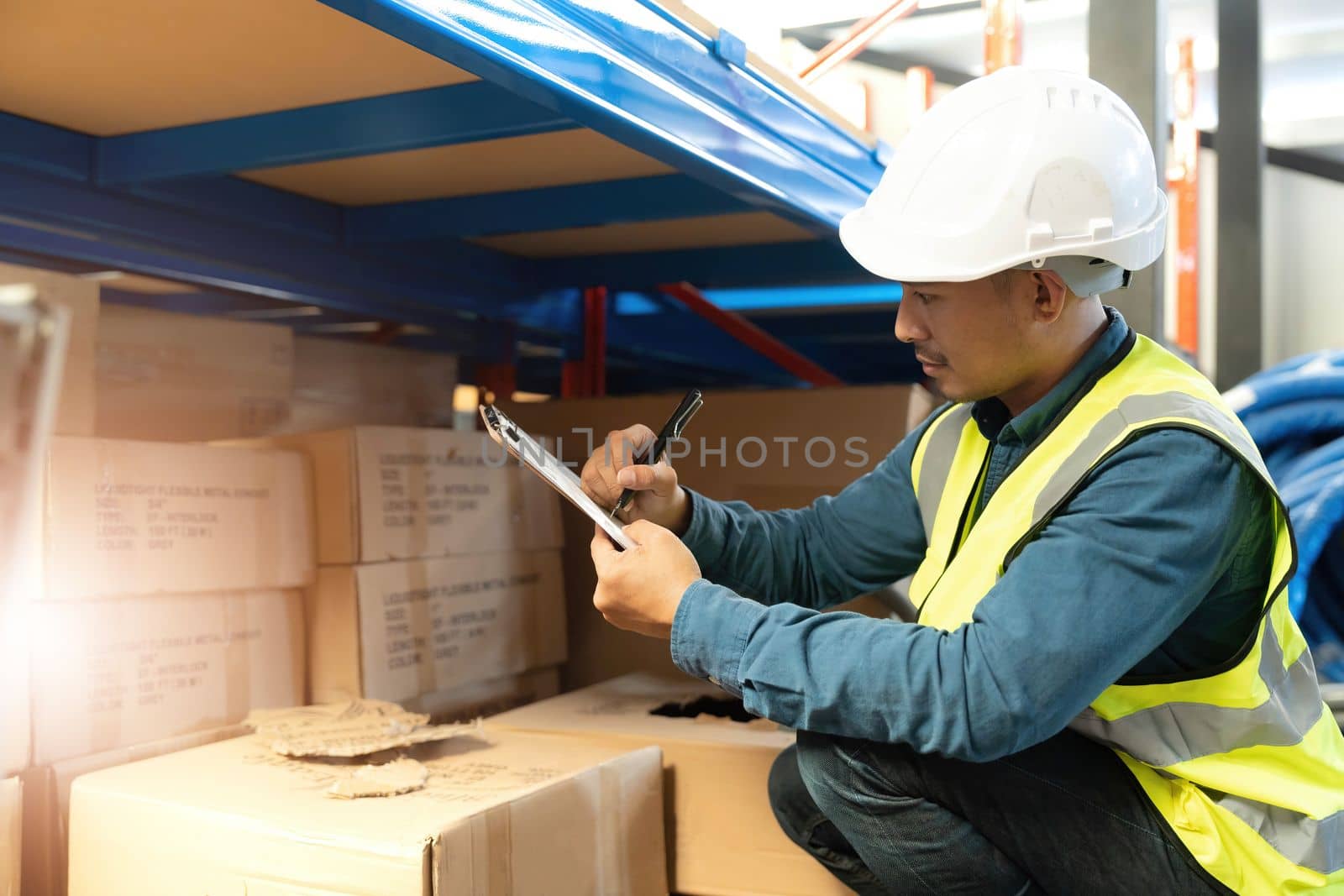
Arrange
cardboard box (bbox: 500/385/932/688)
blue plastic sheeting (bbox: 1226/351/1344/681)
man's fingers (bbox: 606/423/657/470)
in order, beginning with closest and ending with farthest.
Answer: man's fingers (bbox: 606/423/657/470), cardboard box (bbox: 500/385/932/688), blue plastic sheeting (bbox: 1226/351/1344/681)

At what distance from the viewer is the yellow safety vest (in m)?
1.20

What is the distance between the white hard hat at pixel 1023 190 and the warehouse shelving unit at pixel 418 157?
0.34m

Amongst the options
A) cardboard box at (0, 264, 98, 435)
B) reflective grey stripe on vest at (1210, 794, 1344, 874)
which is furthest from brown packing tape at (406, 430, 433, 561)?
reflective grey stripe on vest at (1210, 794, 1344, 874)

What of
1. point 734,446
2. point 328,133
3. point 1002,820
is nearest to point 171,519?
point 328,133

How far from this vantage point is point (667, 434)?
152 centimetres

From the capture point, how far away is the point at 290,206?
2422 millimetres

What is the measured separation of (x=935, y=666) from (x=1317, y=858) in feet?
1.58

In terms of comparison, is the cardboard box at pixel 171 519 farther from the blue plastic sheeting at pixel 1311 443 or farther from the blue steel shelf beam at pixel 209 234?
the blue plastic sheeting at pixel 1311 443

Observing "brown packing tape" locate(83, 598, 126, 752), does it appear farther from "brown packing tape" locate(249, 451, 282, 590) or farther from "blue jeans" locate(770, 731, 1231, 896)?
"blue jeans" locate(770, 731, 1231, 896)

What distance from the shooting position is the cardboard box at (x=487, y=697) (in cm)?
217

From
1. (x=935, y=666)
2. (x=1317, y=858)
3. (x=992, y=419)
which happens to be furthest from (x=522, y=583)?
(x=1317, y=858)

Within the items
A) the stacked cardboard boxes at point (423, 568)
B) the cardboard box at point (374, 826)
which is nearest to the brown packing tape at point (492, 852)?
the cardboard box at point (374, 826)

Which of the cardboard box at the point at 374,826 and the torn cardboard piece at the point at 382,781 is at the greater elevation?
the torn cardboard piece at the point at 382,781

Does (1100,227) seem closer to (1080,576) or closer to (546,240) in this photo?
(1080,576)
